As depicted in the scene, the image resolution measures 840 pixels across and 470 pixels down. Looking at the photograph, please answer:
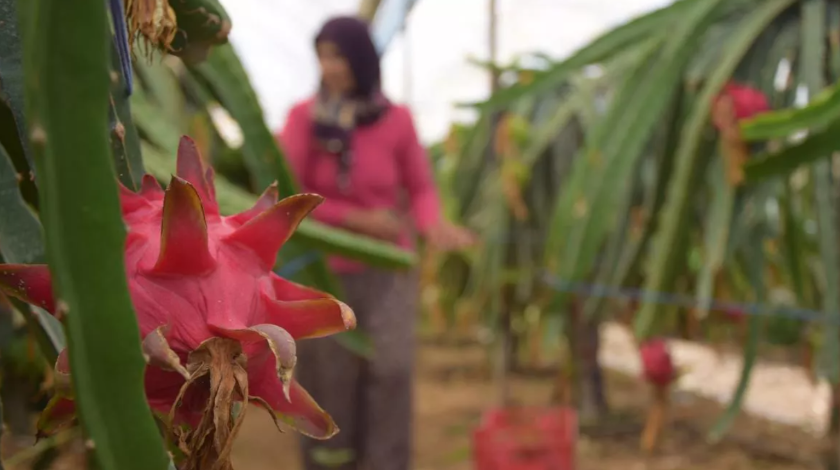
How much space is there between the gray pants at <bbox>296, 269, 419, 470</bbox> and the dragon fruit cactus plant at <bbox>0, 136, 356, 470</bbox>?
97 cm

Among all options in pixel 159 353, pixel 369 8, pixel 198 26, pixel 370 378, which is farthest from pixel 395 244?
pixel 159 353

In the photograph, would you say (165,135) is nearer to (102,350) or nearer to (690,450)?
(102,350)

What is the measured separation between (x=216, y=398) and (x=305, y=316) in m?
0.04

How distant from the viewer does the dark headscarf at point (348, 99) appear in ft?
3.81

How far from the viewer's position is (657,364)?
168 cm

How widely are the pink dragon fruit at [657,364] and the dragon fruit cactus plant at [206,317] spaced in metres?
1.54

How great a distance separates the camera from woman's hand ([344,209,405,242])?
1.14 metres

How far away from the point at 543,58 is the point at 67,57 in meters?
1.76

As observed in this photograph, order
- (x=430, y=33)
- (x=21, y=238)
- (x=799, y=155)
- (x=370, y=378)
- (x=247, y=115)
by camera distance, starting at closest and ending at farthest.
A: (x=21, y=238)
(x=247, y=115)
(x=799, y=155)
(x=370, y=378)
(x=430, y=33)

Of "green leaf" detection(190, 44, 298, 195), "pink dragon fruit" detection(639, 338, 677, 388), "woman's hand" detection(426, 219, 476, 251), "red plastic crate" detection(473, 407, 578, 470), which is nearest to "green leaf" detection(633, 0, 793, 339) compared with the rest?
"woman's hand" detection(426, 219, 476, 251)

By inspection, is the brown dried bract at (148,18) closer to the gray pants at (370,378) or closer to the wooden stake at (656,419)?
the gray pants at (370,378)

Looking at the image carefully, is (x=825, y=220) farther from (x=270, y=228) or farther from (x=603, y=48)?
(x=270, y=228)

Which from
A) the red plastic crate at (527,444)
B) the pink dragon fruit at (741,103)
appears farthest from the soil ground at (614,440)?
the pink dragon fruit at (741,103)

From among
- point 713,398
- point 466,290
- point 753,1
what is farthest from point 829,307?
point 466,290
